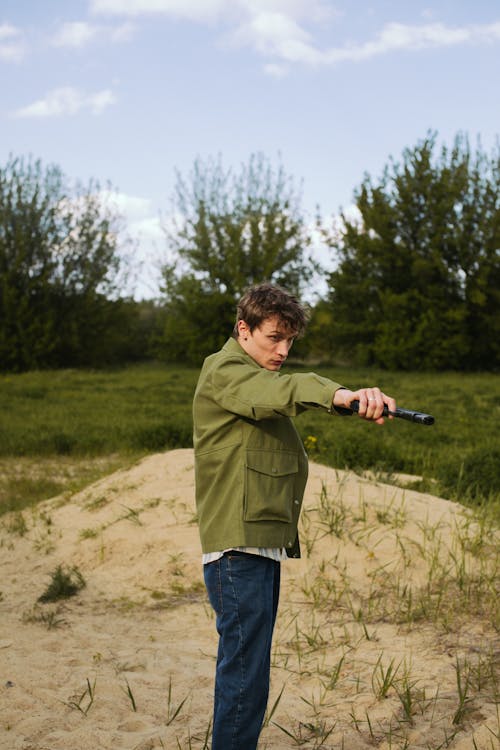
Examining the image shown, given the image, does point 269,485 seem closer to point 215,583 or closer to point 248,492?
point 248,492

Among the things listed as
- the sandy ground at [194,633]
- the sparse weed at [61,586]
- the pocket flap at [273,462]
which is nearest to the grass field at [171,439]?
the sandy ground at [194,633]

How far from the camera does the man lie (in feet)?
8.52

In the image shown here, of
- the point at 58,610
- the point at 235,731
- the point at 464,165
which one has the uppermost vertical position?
the point at 464,165

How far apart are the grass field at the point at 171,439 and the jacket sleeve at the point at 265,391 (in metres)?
4.95

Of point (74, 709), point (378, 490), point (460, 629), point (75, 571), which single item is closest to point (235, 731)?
point (74, 709)

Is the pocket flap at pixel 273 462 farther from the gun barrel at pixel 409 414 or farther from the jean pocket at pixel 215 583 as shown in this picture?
the gun barrel at pixel 409 414

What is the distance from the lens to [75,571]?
20.3 feet

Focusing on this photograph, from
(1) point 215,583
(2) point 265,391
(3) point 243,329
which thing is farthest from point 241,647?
(3) point 243,329

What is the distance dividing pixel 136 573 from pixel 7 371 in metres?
22.3

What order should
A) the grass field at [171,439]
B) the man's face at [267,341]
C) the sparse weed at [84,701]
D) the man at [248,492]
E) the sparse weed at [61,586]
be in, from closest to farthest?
the man at [248,492] < the man's face at [267,341] < the sparse weed at [84,701] < the sparse weed at [61,586] < the grass field at [171,439]

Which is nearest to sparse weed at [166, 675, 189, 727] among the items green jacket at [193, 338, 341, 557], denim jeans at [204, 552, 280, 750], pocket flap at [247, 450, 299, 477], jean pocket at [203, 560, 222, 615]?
denim jeans at [204, 552, 280, 750]

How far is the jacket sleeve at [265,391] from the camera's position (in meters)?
2.41

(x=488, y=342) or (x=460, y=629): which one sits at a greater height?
(x=488, y=342)

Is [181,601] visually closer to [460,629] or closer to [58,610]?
[58,610]
